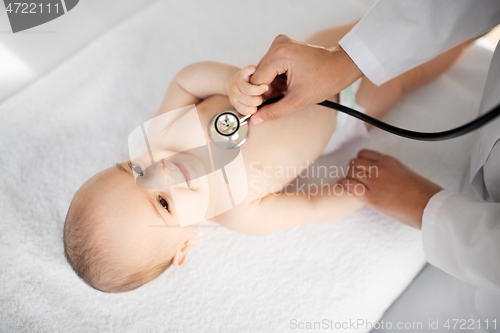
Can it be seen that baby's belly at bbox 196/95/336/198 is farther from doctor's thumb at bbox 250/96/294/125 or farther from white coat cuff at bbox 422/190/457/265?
white coat cuff at bbox 422/190/457/265

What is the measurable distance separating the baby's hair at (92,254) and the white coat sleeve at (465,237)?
75 cm

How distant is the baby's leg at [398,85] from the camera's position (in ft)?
3.56

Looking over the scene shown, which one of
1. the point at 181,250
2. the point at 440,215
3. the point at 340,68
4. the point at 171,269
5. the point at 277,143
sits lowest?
the point at 171,269

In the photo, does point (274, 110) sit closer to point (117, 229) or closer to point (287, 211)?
point (287, 211)

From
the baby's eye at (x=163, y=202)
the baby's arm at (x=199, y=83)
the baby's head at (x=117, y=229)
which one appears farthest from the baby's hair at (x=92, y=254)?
the baby's arm at (x=199, y=83)

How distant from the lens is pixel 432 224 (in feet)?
2.72

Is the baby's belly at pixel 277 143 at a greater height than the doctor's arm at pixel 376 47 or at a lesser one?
lesser

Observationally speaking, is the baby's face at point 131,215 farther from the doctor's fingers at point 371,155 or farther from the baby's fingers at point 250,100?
the doctor's fingers at point 371,155

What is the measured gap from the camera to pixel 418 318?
1.01m

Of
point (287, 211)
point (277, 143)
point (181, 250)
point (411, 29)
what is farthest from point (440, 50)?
point (181, 250)

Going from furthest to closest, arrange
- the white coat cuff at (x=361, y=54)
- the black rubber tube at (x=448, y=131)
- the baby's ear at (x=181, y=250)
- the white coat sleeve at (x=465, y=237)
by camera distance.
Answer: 1. the baby's ear at (x=181, y=250)
2. the white coat cuff at (x=361, y=54)
3. the white coat sleeve at (x=465, y=237)
4. the black rubber tube at (x=448, y=131)

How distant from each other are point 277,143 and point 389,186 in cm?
38

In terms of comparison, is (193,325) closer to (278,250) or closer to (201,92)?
(278,250)

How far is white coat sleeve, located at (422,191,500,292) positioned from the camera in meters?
0.67
